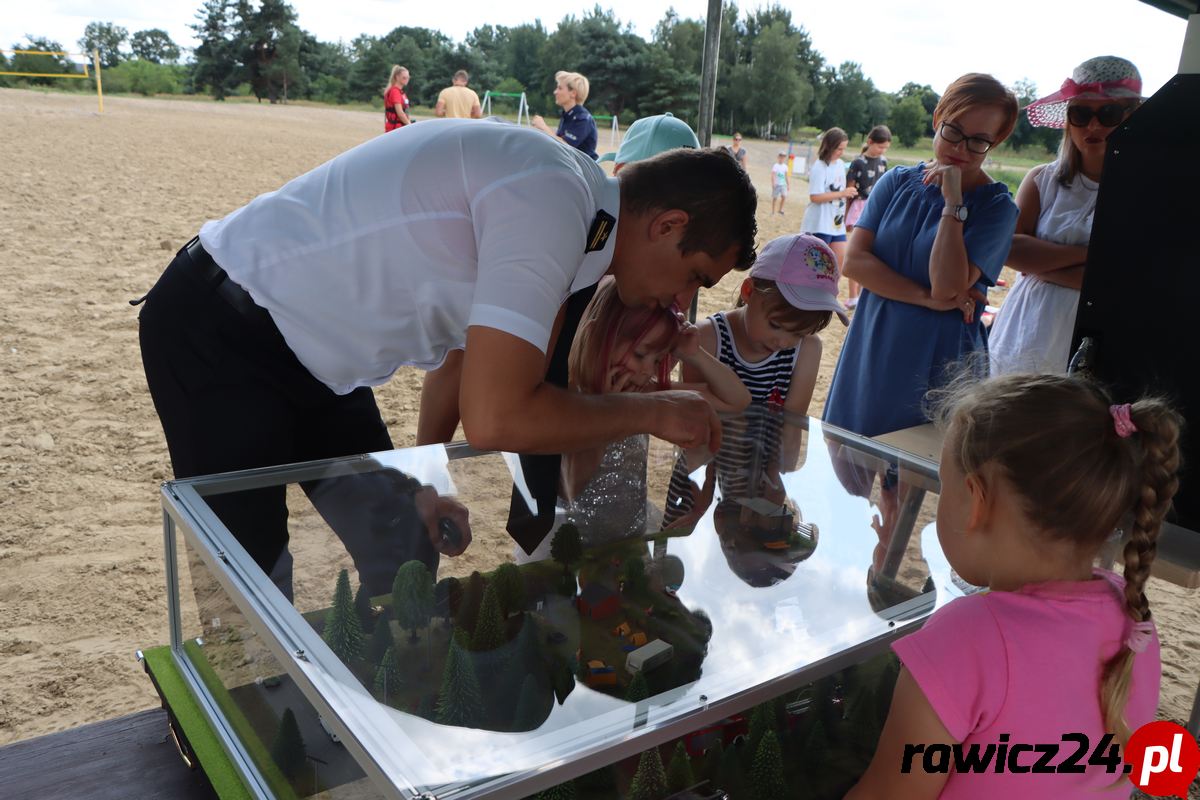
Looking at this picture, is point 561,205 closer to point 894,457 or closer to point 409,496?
point 409,496

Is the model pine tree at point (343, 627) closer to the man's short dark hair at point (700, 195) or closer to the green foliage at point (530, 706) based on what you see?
the green foliage at point (530, 706)

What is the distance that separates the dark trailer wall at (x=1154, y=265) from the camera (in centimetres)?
173

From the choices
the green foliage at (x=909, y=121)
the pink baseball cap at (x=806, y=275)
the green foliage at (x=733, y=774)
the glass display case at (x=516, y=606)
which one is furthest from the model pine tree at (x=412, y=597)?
the green foliage at (x=909, y=121)

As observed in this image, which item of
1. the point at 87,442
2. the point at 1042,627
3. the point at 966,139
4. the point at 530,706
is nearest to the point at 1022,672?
the point at 1042,627

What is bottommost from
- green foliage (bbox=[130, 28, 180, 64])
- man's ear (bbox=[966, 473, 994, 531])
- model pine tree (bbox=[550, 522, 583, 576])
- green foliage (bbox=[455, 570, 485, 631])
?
model pine tree (bbox=[550, 522, 583, 576])

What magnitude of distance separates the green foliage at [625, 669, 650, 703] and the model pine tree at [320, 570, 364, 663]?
29 centimetres

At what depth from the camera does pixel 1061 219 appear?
249 cm

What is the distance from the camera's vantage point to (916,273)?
2.43 m

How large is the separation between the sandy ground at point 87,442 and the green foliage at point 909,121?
56.1 feet

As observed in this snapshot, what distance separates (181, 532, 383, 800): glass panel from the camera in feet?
2.96

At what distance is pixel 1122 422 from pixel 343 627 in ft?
2.85

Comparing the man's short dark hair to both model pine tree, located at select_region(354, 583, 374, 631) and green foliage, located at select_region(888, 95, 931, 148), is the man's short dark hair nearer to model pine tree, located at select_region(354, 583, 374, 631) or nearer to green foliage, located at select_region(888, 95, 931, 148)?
model pine tree, located at select_region(354, 583, 374, 631)

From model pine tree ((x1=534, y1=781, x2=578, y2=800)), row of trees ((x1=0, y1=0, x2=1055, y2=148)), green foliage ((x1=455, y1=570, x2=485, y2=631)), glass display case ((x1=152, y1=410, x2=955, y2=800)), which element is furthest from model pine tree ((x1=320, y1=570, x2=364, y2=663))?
row of trees ((x1=0, y1=0, x2=1055, y2=148))

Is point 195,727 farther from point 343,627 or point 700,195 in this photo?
point 700,195
